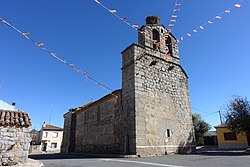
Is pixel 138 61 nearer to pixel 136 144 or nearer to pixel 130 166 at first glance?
pixel 136 144

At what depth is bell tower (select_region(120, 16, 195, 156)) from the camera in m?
9.32

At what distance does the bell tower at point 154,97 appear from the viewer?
932 centimetres

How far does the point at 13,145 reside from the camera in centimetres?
592

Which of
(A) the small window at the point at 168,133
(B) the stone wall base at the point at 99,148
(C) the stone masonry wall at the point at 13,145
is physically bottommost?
(B) the stone wall base at the point at 99,148

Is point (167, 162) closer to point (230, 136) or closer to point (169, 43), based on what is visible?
point (169, 43)

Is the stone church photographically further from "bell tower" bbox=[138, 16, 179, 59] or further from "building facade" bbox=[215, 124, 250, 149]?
"building facade" bbox=[215, 124, 250, 149]

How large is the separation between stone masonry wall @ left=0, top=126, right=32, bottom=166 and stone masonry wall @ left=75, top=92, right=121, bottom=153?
519 cm

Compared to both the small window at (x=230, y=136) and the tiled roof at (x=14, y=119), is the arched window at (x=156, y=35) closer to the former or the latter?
the tiled roof at (x=14, y=119)

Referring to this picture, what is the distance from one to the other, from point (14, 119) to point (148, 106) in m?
6.43

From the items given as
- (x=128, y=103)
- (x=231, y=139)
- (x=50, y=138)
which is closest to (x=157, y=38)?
(x=128, y=103)

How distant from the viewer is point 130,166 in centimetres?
523

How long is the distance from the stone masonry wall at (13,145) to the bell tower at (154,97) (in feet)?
15.6

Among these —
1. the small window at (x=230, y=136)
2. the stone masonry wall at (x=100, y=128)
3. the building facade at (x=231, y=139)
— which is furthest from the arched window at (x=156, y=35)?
the small window at (x=230, y=136)

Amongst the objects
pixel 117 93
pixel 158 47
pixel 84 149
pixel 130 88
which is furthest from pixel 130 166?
pixel 84 149
